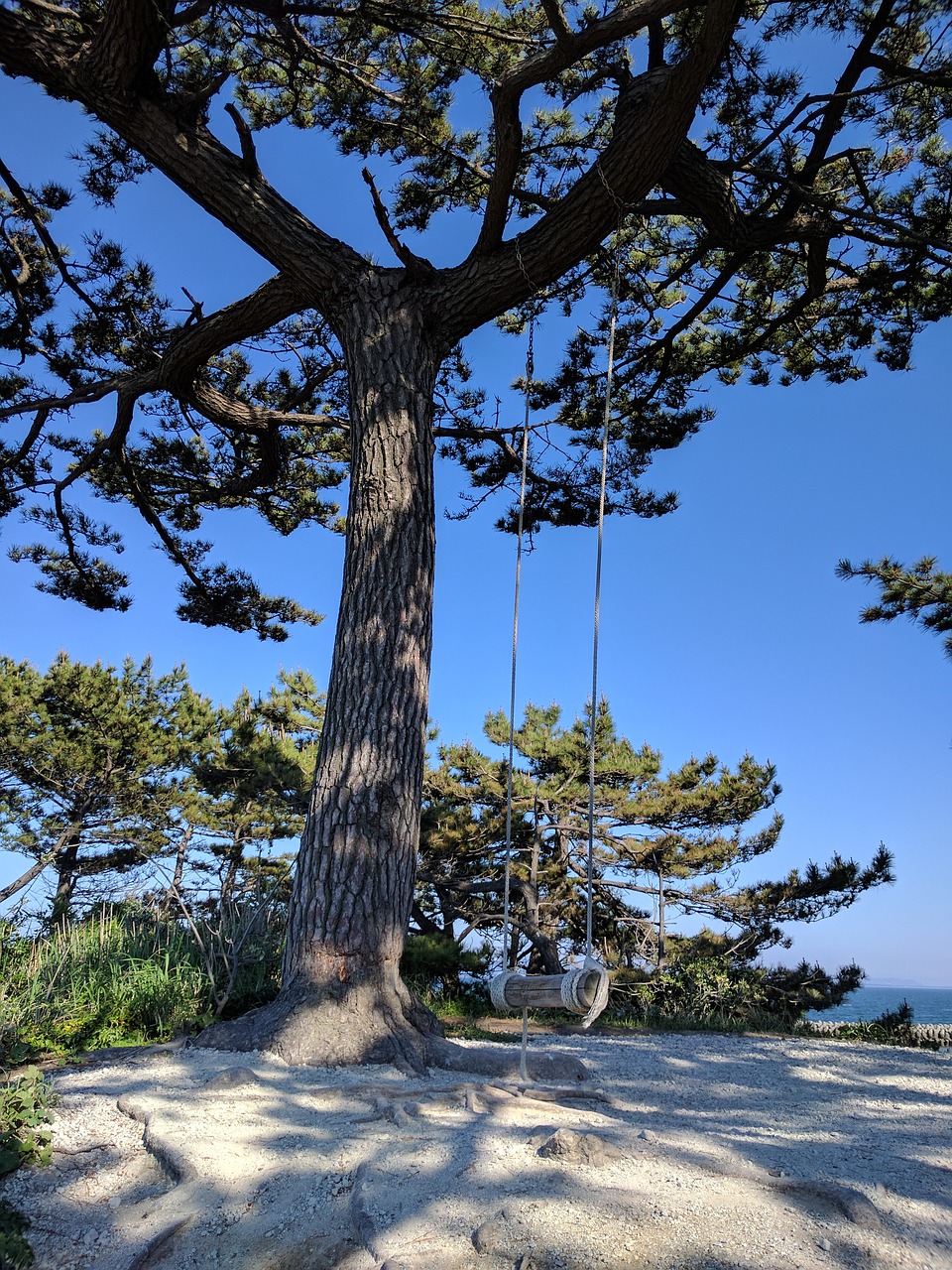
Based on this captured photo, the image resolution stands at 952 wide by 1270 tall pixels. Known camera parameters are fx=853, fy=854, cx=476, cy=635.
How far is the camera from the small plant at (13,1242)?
71.0 inches

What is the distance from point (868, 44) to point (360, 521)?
384 centimetres

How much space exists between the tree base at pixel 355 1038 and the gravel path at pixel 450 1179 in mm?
154

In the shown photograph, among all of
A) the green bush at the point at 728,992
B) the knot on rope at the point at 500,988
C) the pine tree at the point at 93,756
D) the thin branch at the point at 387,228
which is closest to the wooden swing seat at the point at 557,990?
the knot on rope at the point at 500,988

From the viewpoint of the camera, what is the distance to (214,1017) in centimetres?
417

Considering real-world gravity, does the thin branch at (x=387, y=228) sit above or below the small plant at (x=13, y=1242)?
above

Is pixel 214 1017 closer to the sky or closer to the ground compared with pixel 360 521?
closer to the ground

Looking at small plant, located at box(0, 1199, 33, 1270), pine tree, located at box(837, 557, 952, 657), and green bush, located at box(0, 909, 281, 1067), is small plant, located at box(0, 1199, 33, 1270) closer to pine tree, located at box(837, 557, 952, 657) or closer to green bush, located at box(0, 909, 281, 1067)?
green bush, located at box(0, 909, 281, 1067)

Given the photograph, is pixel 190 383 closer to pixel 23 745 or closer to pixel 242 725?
pixel 242 725

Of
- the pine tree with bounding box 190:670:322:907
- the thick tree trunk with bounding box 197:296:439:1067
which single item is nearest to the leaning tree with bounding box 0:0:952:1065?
the thick tree trunk with bounding box 197:296:439:1067

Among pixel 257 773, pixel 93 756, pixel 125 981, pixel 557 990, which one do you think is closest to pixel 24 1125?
pixel 557 990

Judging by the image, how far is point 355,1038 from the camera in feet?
11.4

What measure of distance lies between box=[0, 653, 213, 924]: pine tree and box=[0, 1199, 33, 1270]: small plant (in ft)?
29.0

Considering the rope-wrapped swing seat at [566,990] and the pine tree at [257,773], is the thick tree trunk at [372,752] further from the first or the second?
the pine tree at [257,773]

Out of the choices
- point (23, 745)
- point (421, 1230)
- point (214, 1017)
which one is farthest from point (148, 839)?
point (421, 1230)
